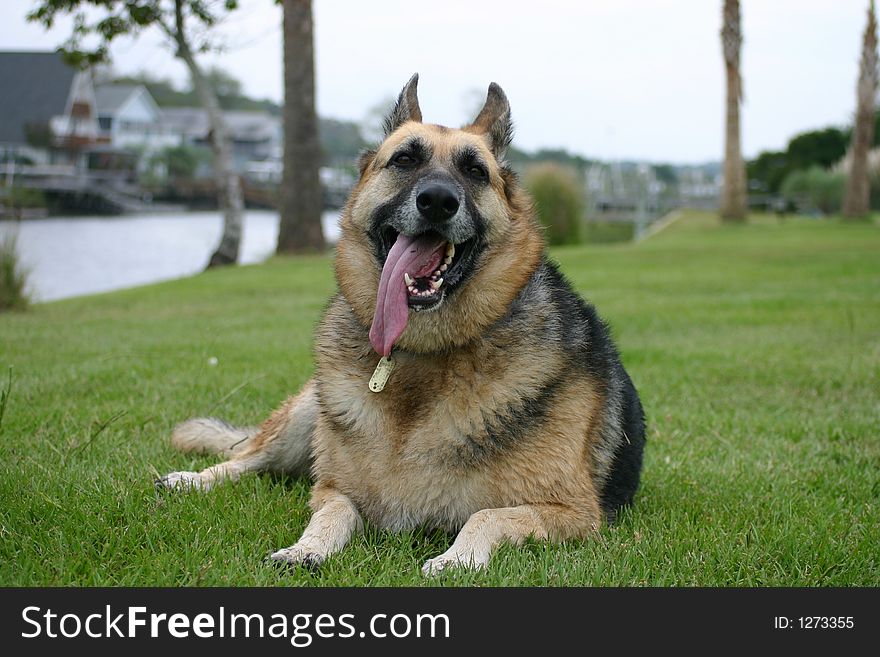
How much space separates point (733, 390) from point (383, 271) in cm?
461

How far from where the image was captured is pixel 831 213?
45875 millimetres

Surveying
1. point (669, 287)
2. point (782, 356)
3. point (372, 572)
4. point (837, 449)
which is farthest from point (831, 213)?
point (372, 572)

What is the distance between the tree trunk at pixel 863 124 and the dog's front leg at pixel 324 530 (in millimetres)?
34006

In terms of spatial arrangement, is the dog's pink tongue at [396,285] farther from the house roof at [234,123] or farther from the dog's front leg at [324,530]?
the house roof at [234,123]

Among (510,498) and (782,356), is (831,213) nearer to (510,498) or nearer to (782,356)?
(782,356)

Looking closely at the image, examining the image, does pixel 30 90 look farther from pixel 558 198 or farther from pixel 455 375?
pixel 455 375

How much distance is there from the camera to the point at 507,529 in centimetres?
352

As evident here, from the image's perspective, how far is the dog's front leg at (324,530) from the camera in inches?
133

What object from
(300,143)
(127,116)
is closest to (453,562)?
(300,143)

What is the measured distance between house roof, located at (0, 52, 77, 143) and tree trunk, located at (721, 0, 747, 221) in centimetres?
4542

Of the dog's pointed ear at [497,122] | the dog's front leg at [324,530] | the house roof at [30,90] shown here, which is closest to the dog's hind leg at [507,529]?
the dog's front leg at [324,530]

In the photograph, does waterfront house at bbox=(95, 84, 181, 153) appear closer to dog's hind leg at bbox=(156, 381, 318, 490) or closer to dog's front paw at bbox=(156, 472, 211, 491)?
dog's hind leg at bbox=(156, 381, 318, 490)

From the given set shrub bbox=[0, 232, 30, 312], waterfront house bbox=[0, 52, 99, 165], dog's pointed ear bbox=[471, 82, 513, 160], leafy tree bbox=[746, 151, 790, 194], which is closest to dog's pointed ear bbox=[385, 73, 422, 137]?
dog's pointed ear bbox=[471, 82, 513, 160]

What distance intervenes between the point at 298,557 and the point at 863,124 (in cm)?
3504
